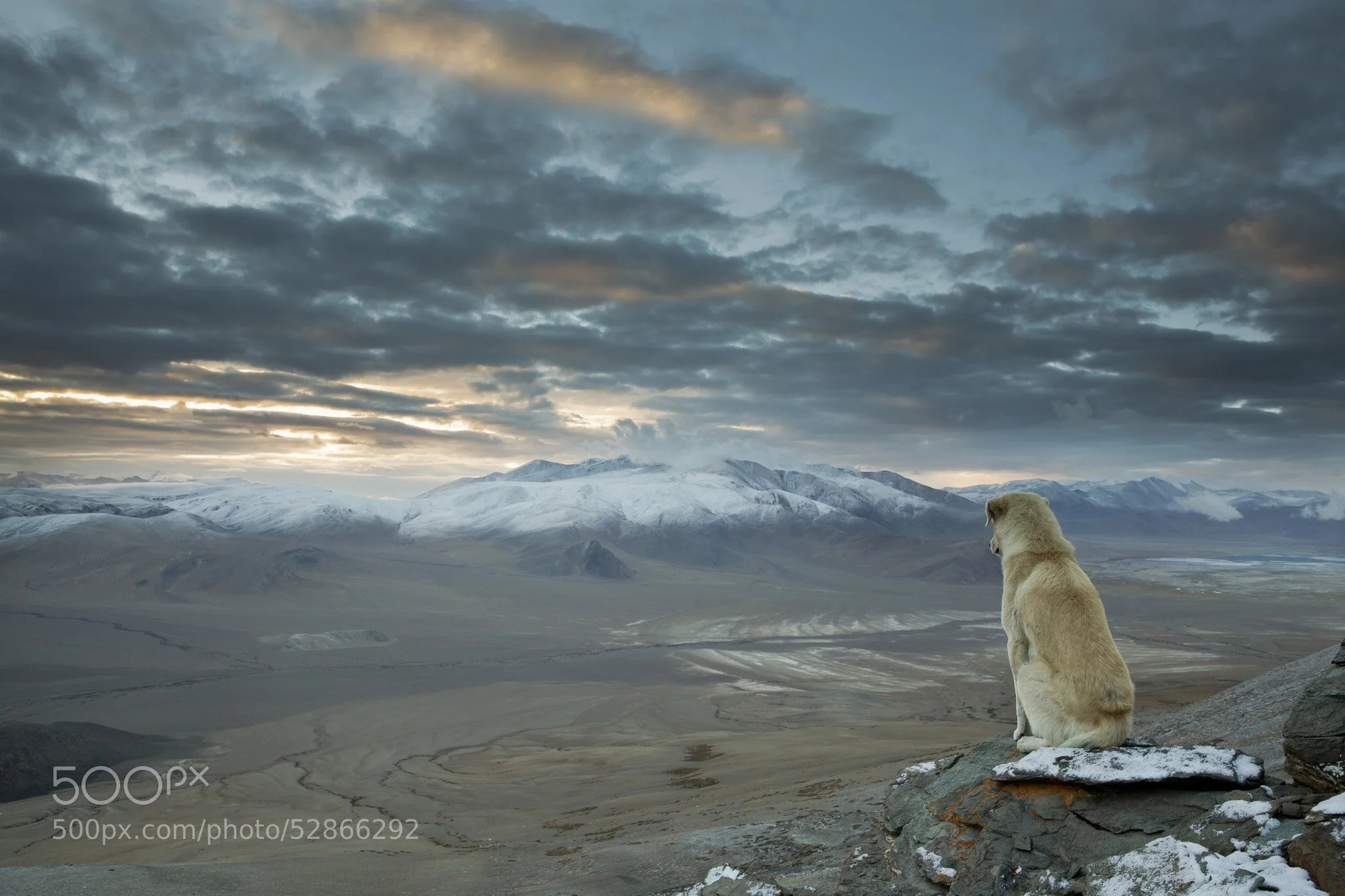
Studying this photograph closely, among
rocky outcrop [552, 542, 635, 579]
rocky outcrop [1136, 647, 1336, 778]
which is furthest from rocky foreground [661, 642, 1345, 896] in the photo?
rocky outcrop [552, 542, 635, 579]

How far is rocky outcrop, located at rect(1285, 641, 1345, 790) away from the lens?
468 cm

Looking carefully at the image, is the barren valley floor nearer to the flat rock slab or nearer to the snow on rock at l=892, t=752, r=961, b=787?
the snow on rock at l=892, t=752, r=961, b=787

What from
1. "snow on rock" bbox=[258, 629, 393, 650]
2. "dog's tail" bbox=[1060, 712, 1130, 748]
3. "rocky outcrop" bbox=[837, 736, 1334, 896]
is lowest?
"snow on rock" bbox=[258, 629, 393, 650]

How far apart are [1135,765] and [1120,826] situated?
1.43 ft

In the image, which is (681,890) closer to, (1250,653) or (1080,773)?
(1080,773)

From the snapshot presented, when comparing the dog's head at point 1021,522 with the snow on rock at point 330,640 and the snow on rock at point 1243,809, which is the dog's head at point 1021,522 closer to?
the snow on rock at point 1243,809

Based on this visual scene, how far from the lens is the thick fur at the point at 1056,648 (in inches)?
222

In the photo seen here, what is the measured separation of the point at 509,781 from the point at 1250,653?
90.1 m

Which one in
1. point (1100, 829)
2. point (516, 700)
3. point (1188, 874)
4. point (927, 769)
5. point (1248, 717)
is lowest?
point (516, 700)

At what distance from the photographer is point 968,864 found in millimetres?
5520

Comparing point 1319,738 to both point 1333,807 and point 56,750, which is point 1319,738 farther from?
point 56,750

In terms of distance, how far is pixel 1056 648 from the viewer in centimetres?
578

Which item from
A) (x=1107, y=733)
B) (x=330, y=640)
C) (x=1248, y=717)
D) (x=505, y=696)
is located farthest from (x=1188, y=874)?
(x=330, y=640)

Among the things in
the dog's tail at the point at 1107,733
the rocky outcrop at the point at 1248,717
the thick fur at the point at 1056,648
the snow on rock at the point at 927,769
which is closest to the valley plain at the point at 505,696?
the snow on rock at the point at 927,769
